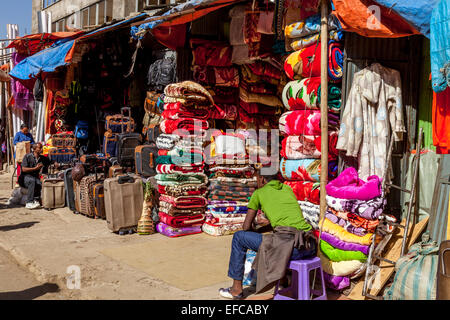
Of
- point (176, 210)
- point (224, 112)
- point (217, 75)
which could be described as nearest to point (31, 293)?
point (176, 210)

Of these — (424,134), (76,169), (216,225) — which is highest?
(424,134)

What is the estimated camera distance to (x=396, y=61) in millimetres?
5723

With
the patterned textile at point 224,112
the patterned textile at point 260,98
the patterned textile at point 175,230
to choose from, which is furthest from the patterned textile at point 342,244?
the patterned textile at point 224,112

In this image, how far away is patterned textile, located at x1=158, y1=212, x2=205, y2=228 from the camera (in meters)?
7.94

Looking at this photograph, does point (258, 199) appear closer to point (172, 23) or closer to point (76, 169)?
point (172, 23)

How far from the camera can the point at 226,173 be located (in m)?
8.12

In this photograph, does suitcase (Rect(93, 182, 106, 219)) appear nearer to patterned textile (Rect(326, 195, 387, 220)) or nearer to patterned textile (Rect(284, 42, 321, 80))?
patterned textile (Rect(284, 42, 321, 80))

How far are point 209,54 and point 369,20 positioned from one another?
436 cm

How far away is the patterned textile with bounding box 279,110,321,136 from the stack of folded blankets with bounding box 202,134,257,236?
1.48m

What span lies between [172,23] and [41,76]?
626 centimetres

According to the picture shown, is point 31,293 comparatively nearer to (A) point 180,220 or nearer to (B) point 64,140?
(A) point 180,220


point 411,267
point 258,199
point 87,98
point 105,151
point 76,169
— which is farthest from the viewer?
point 87,98

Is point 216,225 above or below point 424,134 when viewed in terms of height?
below

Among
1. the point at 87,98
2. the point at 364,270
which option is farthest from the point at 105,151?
the point at 364,270
